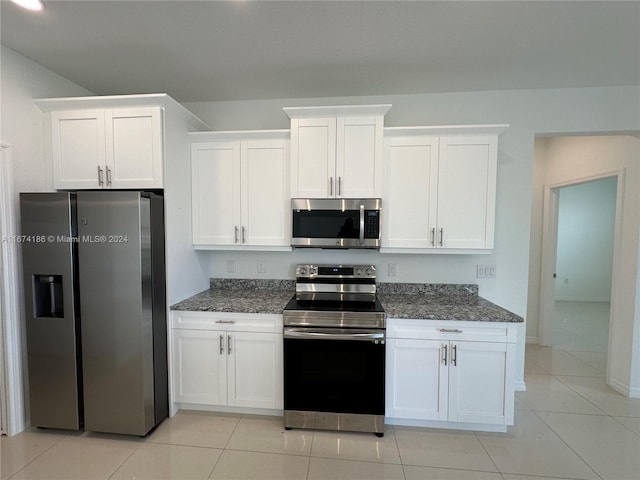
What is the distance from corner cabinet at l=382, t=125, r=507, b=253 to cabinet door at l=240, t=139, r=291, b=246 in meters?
0.88

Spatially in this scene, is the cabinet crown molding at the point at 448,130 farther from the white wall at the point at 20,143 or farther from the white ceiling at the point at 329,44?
the white wall at the point at 20,143

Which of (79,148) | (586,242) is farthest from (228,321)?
(586,242)

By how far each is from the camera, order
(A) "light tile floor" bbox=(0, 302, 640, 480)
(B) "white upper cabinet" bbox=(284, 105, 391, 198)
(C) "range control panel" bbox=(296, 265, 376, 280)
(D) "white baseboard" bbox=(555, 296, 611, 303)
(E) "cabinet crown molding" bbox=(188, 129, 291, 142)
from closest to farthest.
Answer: (A) "light tile floor" bbox=(0, 302, 640, 480)
(B) "white upper cabinet" bbox=(284, 105, 391, 198)
(E) "cabinet crown molding" bbox=(188, 129, 291, 142)
(C) "range control panel" bbox=(296, 265, 376, 280)
(D) "white baseboard" bbox=(555, 296, 611, 303)

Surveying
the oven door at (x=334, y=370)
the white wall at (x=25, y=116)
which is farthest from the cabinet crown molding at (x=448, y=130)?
the white wall at (x=25, y=116)

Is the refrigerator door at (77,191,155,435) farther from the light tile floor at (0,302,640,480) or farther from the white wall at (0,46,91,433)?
the white wall at (0,46,91,433)

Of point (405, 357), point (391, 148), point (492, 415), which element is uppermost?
point (391, 148)

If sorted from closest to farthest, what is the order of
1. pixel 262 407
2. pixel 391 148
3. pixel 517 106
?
pixel 262 407, pixel 391 148, pixel 517 106

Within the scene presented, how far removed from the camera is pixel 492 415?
202 cm

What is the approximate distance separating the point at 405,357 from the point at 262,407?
1.19 m

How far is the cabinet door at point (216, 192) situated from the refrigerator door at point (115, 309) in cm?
55

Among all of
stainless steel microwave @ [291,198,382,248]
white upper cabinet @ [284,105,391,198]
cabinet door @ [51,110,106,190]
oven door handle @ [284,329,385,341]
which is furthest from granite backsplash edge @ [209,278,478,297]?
cabinet door @ [51,110,106,190]

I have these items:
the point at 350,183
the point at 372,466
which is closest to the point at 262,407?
the point at 372,466

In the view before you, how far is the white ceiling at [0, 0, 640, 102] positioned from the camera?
5.31 ft

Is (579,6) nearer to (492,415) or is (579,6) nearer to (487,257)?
(487,257)
